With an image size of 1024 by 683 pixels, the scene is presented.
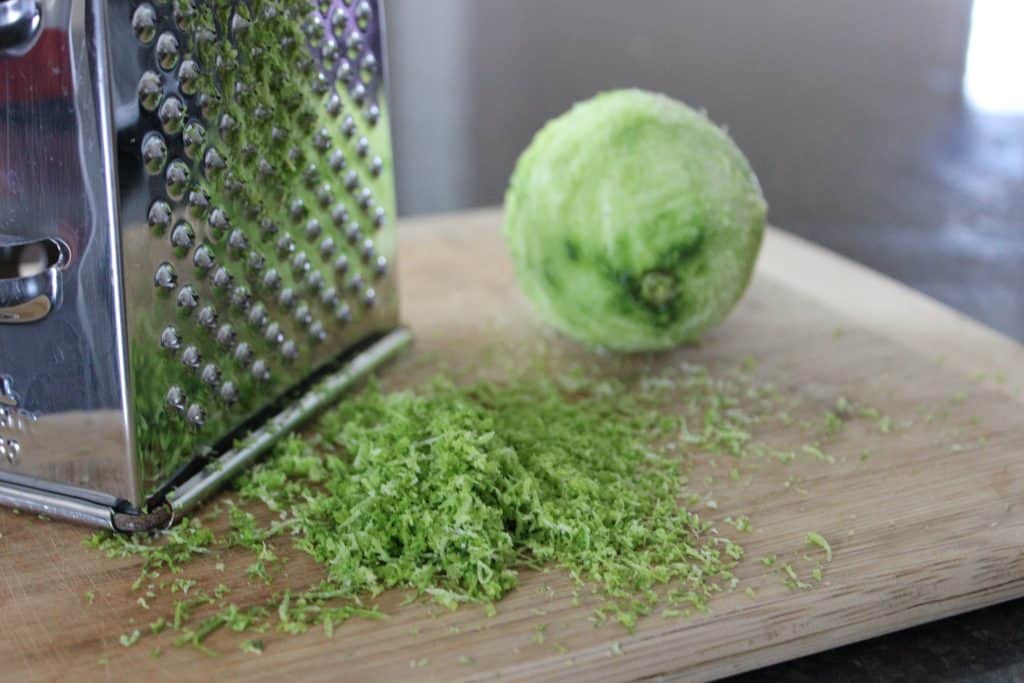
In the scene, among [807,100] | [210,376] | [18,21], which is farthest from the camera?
[807,100]

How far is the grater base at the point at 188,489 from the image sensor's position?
3.16 ft

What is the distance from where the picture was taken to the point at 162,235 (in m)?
0.95

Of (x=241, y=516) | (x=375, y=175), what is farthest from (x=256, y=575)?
(x=375, y=175)

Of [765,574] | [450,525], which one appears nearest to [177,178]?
[450,525]

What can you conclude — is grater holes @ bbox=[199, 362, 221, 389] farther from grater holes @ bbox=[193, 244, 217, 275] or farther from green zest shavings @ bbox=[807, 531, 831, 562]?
green zest shavings @ bbox=[807, 531, 831, 562]

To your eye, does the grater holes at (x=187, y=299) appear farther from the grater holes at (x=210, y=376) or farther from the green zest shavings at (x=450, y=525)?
the green zest shavings at (x=450, y=525)

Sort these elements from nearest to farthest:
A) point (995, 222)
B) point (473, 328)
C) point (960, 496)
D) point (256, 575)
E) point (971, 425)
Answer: point (256, 575)
point (960, 496)
point (971, 425)
point (473, 328)
point (995, 222)

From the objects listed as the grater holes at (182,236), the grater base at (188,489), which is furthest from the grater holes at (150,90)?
the grater base at (188,489)

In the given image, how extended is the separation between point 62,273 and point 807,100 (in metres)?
2.26

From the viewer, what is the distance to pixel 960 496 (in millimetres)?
1016

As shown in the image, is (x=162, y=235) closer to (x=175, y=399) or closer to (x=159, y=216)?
(x=159, y=216)

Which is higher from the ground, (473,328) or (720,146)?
(720,146)

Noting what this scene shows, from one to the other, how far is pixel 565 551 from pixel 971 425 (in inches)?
19.0

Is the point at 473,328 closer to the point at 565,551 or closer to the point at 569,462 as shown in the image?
the point at 569,462
